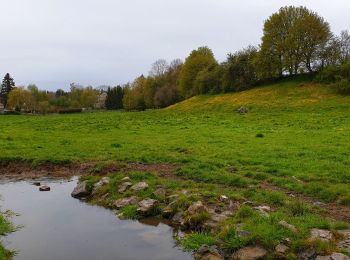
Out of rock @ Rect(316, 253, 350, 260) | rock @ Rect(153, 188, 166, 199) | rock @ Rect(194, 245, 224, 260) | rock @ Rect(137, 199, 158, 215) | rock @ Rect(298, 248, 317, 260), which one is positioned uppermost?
rock @ Rect(153, 188, 166, 199)

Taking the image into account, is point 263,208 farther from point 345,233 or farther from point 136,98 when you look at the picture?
point 136,98

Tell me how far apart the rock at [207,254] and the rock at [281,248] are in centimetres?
142

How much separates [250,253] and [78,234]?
5.48 metres

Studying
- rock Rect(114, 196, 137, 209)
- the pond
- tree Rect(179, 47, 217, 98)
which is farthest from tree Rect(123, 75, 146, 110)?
rock Rect(114, 196, 137, 209)

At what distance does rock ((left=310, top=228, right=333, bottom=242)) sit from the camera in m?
10.7

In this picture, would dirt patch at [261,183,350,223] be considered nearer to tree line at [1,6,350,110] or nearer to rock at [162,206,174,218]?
rock at [162,206,174,218]

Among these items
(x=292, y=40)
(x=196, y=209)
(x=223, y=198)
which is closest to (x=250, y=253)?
(x=196, y=209)

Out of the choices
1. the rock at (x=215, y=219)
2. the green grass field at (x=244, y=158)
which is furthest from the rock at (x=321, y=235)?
the rock at (x=215, y=219)

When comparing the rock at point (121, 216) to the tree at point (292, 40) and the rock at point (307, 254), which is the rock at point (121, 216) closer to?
the rock at point (307, 254)

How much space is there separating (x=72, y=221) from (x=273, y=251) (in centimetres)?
712

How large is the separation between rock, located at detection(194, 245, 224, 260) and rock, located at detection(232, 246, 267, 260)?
433 millimetres

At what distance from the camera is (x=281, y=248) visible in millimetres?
10445

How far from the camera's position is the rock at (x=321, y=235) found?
1068cm

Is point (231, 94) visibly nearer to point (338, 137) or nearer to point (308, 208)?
point (338, 137)
